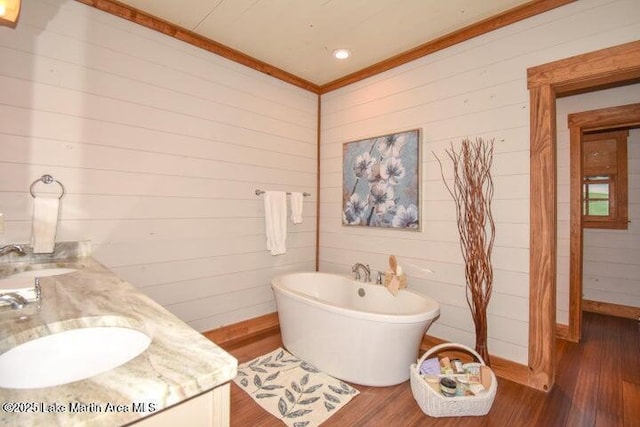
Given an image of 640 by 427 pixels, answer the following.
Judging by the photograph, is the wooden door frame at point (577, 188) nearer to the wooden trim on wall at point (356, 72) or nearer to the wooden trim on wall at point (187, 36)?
the wooden trim on wall at point (356, 72)

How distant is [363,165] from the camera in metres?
2.99

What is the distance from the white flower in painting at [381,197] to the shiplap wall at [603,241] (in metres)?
→ 1.73

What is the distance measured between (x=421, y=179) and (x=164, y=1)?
231 cm

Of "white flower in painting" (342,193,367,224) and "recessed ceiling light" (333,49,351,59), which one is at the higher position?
"recessed ceiling light" (333,49,351,59)

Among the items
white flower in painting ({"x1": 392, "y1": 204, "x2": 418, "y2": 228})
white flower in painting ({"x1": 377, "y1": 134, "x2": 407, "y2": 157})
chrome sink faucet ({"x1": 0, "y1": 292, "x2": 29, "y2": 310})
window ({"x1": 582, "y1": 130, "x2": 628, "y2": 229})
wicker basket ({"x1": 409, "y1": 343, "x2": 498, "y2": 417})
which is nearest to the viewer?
chrome sink faucet ({"x1": 0, "y1": 292, "x2": 29, "y2": 310})

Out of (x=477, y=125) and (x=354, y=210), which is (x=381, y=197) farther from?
(x=477, y=125)

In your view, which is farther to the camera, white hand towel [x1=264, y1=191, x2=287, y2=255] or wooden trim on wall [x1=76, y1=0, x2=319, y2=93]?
white hand towel [x1=264, y1=191, x2=287, y2=255]

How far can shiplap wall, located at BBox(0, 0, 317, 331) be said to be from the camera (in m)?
1.80

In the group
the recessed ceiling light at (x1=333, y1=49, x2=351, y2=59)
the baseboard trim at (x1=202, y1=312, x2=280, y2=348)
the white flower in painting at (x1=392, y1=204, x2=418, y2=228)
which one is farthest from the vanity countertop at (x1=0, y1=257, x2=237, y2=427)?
the recessed ceiling light at (x1=333, y1=49, x2=351, y2=59)

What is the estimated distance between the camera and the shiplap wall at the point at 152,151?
→ 180 cm

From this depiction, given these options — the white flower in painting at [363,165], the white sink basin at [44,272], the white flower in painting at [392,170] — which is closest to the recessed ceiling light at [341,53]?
the white flower in painting at [363,165]

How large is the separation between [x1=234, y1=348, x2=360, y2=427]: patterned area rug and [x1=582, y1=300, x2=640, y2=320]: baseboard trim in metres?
3.53

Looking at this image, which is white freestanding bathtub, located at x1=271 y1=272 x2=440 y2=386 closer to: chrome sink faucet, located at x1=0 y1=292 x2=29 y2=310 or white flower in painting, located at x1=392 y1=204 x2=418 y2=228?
white flower in painting, located at x1=392 y1=204 x2=418 y2=228

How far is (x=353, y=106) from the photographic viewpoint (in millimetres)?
3139
